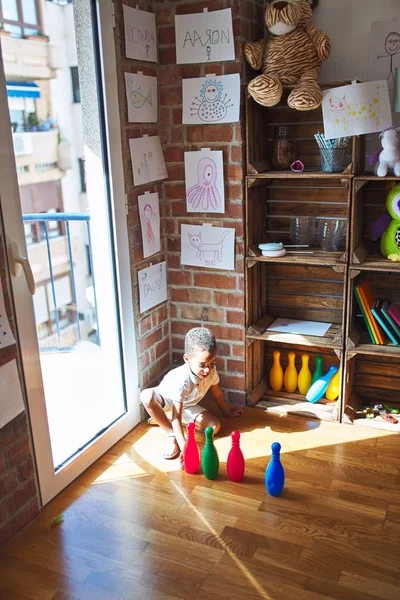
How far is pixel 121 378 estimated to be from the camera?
103 inches

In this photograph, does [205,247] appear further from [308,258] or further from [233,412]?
[233,412]

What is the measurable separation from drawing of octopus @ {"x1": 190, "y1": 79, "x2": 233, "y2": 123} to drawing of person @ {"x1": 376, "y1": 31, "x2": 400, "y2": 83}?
71 centimetres

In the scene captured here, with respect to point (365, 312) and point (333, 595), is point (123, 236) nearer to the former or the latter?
point (365, 312)

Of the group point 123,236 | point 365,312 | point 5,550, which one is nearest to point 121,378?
point 123,236

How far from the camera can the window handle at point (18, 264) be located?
6.11 feet

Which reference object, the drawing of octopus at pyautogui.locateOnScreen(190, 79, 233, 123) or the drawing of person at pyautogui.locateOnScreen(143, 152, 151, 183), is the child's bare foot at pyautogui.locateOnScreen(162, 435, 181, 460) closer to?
the drawing of person at pyautogui.locateOnScreen(143, 152, 151, 183)

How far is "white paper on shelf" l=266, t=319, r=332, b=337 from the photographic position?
2.71m

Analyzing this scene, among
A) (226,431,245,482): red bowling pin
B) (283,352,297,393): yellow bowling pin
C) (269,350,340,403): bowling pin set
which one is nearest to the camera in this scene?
(226,431,245,482): red bowling pin

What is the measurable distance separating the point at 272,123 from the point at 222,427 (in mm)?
1466

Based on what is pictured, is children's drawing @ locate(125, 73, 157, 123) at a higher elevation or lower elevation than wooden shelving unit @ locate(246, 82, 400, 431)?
higher

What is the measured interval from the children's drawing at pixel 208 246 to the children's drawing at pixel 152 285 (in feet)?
0.42

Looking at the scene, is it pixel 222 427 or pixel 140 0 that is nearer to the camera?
pixel 140 0

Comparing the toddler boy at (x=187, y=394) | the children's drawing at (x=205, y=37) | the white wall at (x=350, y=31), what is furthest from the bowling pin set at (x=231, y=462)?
the children's drawing at (x=205, y=37)

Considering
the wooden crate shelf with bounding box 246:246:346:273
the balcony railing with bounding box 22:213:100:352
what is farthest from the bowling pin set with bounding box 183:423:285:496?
the balcony railing with bounding box 22:213:100:352
